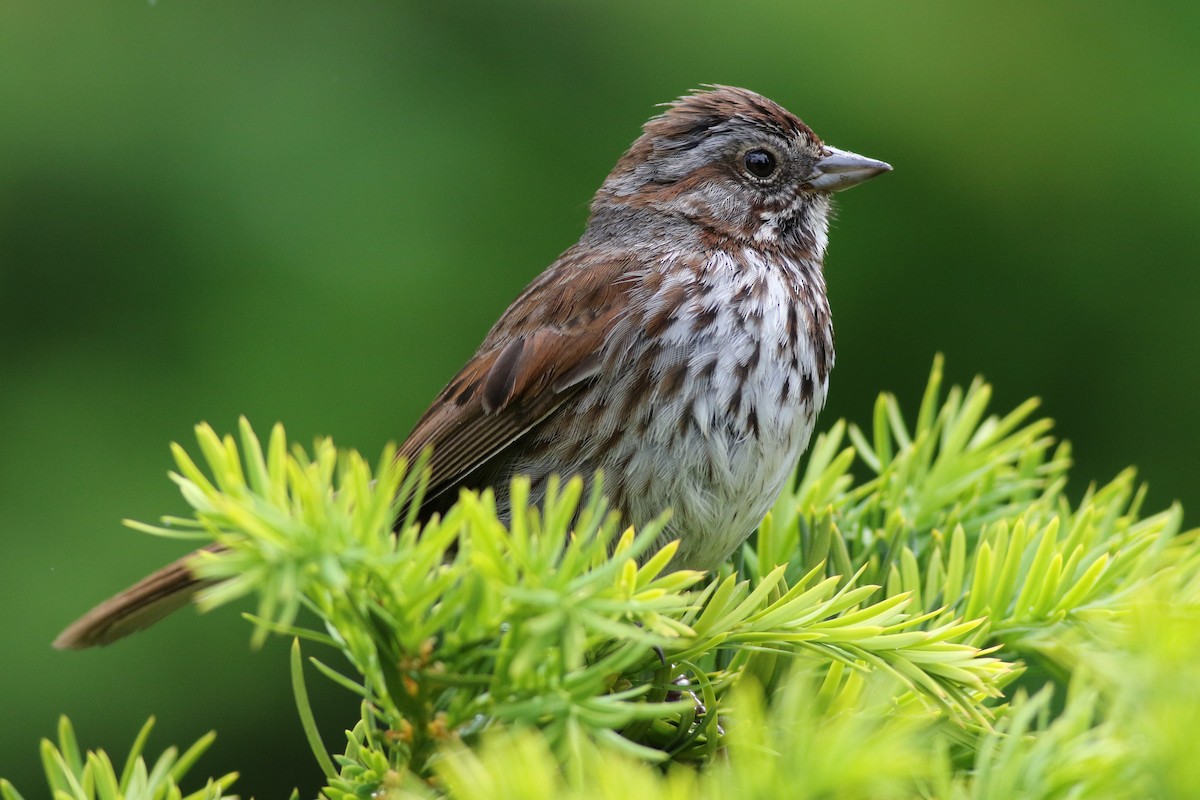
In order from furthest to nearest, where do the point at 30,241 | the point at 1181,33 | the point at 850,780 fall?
the point at 30,241 → the point at 1181,33 → the point at 850,780

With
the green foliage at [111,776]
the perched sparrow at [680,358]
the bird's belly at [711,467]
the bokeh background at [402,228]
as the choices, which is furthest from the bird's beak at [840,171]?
the green foliage at [111,776]

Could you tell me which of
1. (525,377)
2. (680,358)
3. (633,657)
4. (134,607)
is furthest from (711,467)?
(633,657)

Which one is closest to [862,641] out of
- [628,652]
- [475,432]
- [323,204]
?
[628,652]

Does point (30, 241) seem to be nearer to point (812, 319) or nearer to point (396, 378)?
point (396, 378)


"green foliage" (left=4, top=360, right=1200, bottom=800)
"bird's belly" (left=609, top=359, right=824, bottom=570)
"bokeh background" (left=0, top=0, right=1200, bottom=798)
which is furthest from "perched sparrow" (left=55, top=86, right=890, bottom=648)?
"green foliage" (left=4, top=360, right=1200, bottom=800)

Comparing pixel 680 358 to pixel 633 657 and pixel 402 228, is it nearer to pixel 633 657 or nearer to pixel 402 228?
pixel 402 228

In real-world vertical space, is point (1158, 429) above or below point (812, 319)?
below
